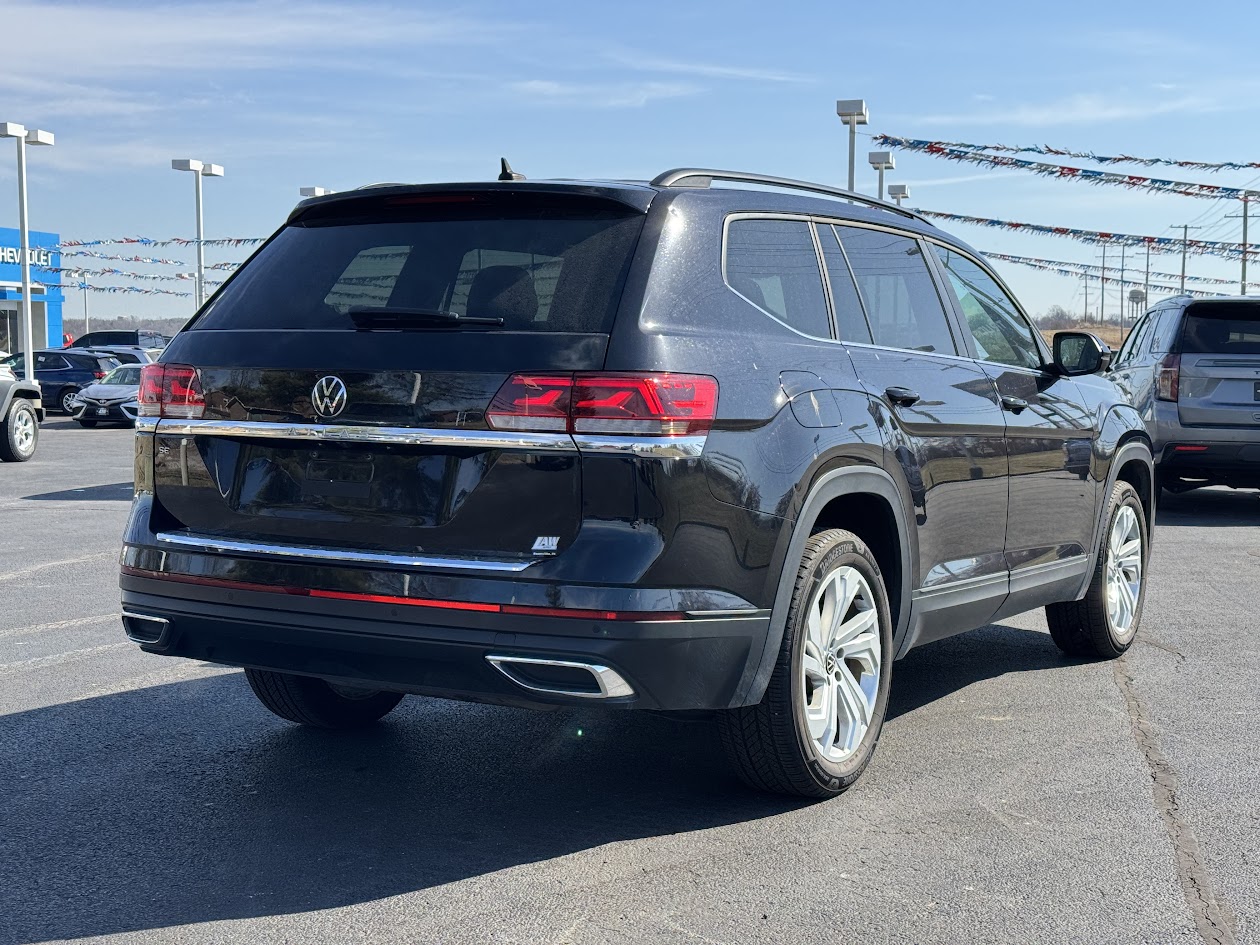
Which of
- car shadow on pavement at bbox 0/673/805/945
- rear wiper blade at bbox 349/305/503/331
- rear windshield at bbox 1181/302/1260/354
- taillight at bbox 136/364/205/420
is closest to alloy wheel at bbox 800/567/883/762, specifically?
car shadow on pavement at bbox 0/673/805/945

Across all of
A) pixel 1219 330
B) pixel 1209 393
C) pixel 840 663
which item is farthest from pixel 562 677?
pixel 1219 330

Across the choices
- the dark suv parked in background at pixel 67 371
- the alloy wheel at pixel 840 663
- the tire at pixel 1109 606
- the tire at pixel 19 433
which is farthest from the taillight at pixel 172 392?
the dark suv parked in background at pixel 67 371

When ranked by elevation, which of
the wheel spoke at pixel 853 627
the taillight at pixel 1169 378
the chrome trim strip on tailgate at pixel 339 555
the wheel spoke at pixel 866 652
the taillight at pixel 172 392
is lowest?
the wheel spoke at pixel 866 652

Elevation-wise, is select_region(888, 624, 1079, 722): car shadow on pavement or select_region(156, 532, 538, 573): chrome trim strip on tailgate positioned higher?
select_region(156, 532, 538, 573): chrome trim strip on tailgate

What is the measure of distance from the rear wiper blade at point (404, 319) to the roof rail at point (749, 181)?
2.49 ft

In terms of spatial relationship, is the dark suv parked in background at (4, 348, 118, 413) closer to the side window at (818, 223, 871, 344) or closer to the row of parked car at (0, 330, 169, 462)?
the row of parked car at (0, 330, 169, 462)

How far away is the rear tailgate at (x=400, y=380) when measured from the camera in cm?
376

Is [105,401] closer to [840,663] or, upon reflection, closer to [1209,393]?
[1209,393]

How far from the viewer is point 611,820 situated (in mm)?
4293

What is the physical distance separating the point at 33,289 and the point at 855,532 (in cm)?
5862

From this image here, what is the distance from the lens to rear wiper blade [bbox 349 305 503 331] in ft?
12.9

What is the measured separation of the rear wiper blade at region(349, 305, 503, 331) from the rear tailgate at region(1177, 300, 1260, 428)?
1018 centimetres

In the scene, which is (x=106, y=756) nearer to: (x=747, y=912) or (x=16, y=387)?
(x=747, y=912)

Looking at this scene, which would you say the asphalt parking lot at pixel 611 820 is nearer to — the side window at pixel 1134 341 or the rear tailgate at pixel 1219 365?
the rear tailgate at pixel 1219 365
